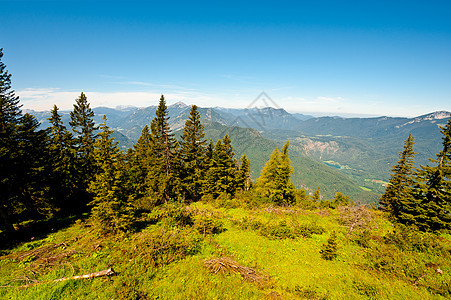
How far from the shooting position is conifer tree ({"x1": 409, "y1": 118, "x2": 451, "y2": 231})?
18.7m

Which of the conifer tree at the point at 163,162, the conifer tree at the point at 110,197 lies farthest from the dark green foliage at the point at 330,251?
the conifer tree at the point at 163,162

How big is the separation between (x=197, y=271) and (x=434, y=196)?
2554 cm

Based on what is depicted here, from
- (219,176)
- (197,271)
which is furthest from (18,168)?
(219,176)

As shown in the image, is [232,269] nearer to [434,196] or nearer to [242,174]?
[434,196]

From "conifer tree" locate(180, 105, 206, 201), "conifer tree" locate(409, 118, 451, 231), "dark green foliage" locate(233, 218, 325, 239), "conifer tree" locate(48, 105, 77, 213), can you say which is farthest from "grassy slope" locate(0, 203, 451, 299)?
"conifer tree" locate(180, 105, 206, 201)

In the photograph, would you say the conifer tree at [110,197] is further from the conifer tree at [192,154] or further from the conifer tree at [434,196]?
the conifer tree at [434,196]

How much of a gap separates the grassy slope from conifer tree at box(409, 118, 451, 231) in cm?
791

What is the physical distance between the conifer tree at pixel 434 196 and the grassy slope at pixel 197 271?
7.91 metres

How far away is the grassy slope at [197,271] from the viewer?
969 centimetres

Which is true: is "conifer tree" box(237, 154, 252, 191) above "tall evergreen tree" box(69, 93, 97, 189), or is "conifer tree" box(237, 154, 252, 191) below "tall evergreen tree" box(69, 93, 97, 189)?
below

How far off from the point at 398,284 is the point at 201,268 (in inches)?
482

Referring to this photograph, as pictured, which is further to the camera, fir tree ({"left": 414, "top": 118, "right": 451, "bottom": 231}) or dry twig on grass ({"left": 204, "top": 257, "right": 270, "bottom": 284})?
fir tree ({"left": 414, "top": 118, "right": 451, "bottom": 231})

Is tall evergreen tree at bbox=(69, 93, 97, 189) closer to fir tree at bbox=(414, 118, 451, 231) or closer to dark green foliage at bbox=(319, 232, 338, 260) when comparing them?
dark green foliage at bbox=(319, 232, 338, 260)

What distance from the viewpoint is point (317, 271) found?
12.6m
